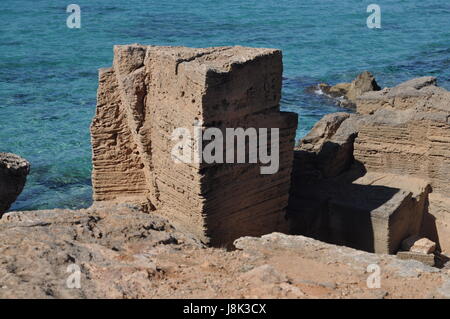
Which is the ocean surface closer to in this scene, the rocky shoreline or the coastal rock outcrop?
the coastal rock outcrop

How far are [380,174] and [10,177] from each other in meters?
6.06

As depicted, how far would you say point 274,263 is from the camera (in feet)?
22.1

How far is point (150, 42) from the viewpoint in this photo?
36031 mm

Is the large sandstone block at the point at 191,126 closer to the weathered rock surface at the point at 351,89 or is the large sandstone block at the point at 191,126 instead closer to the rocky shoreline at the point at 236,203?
the rocky shoreline at the point at 236,203

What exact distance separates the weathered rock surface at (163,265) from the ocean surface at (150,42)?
11.5 meters

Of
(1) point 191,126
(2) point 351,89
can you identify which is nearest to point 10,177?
(1) point 191,126

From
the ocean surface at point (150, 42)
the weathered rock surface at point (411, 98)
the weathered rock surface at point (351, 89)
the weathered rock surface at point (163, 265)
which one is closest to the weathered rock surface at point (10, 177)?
the weathered rock surface at point (163, 265)

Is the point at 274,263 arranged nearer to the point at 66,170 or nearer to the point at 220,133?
the point at 220,133

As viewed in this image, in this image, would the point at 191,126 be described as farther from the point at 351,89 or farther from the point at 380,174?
the point at 351,89

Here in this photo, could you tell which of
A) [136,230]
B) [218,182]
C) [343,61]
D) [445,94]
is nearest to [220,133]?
[218,182]

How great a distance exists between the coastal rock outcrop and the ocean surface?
28.3ft

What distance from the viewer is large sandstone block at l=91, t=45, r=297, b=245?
8.38 metres

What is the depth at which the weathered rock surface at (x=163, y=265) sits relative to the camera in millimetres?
5879
